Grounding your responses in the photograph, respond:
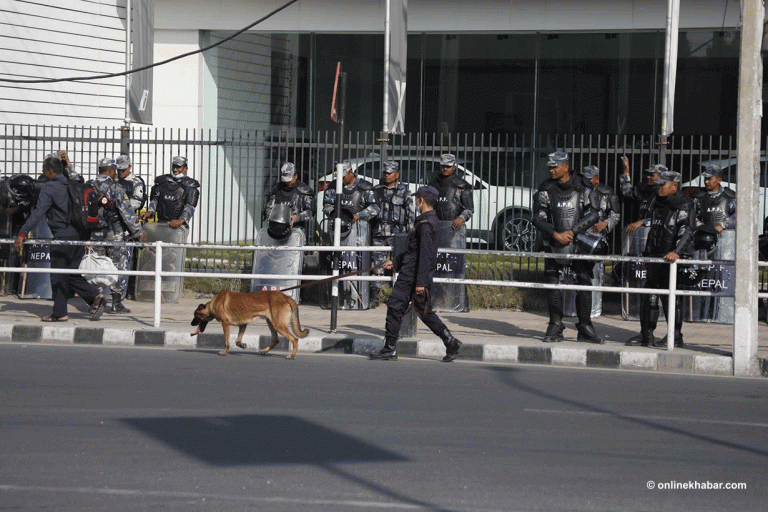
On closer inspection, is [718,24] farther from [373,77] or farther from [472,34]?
[373,77]

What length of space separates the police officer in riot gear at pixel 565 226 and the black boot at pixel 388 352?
1.83 metres

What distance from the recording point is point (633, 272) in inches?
551

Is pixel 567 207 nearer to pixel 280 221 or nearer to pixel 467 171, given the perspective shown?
pixel 280 221

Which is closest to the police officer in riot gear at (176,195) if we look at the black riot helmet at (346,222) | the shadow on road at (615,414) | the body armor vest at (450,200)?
the black riot helmet at (346,222)

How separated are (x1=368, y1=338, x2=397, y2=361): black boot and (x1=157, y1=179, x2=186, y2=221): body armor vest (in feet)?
16.3

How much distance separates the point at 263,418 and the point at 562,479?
2.38m

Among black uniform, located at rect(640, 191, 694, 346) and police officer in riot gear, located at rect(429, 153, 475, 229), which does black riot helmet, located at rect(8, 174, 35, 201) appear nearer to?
police officer in riot gear, located at rect(429, 153, 475, 229)

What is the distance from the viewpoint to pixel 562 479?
20.4 feet

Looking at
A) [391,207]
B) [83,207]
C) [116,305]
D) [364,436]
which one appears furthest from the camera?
[391,207]

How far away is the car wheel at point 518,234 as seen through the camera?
16.2m

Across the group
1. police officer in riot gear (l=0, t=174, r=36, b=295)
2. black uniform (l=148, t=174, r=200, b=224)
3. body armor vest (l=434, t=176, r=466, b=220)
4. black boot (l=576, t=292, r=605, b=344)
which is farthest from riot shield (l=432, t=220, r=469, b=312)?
police officer in riot gear (l=0, t=174, r=36, b=295)

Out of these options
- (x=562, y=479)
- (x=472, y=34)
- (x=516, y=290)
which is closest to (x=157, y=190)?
(x=516, y=290)

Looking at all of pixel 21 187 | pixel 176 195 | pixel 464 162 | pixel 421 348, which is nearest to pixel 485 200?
pixel 464 162

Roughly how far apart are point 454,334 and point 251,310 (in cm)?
256
